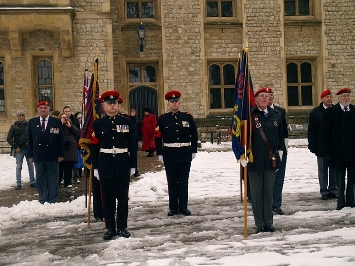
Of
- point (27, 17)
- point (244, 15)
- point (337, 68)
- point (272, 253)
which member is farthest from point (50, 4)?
point (272, 253)

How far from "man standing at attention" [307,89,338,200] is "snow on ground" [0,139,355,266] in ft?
0.94

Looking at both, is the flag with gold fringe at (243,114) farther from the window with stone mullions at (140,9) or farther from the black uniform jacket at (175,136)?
the window with stone mullions at (140,9)

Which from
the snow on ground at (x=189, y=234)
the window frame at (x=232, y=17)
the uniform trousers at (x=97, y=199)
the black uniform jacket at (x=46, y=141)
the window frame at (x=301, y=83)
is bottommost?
the snow on ground at (x=189, y=234)

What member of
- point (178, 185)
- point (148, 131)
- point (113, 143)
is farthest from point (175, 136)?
point (148, 131)

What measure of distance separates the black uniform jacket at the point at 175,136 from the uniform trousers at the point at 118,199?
157 cm

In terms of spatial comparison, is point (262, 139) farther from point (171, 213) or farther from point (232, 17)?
point (232, 17)

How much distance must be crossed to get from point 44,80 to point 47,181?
10991 mm

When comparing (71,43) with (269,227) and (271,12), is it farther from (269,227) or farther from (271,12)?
(269,227)

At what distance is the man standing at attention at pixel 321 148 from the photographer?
28.5 feet

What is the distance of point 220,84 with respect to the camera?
21.5 meters

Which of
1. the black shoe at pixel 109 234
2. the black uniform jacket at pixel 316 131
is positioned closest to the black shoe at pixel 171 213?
the black shoe at pixel 109 234

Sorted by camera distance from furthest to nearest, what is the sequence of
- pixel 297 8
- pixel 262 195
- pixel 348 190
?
pixel 297 8 < pixel 348 190 < pixel 262 195

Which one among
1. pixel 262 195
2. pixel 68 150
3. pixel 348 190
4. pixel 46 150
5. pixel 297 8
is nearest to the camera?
pixel 262 195

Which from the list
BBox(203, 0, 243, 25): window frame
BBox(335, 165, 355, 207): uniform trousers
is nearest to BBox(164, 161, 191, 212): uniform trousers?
BBox(335, 165, 355, 207): uniform trousers
